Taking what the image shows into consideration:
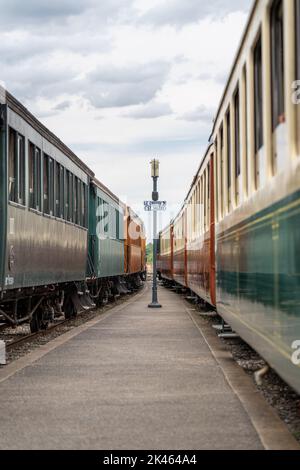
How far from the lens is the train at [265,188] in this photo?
487 cm

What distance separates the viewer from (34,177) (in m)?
11.9

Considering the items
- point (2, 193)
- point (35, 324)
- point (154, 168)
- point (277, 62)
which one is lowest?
point (35, 324)

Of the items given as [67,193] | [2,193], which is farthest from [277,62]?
[67,193]

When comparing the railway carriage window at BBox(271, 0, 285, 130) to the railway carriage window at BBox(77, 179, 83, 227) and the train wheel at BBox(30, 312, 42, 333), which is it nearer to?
the train wheel at BBox(30, 312, 42, 333)

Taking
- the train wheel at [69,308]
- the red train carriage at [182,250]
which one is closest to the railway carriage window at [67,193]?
the train wheel at [69,308]

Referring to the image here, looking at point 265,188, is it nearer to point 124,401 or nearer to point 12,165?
point 124,401

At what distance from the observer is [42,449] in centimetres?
510

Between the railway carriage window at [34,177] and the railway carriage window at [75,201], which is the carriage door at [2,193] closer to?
the railway carriage window at [34,177]

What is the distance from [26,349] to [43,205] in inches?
90.1

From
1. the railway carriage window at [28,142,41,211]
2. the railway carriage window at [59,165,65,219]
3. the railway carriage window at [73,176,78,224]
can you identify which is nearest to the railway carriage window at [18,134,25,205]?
the railway carriage window at [28,142,41,211]

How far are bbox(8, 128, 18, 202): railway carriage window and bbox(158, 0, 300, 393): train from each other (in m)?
2.52

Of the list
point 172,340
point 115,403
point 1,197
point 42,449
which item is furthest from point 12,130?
point 42,449

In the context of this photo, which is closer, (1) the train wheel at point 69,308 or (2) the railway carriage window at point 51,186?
(2) the railway carriage window at point 51,186

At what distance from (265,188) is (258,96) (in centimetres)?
102
